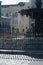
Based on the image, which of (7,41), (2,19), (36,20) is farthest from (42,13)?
(2,19)

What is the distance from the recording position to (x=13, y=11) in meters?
54.0

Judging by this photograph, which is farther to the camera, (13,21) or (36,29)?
(13,21)

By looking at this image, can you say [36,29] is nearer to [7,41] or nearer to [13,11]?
[7,41]

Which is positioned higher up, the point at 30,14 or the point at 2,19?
the point at 30,14

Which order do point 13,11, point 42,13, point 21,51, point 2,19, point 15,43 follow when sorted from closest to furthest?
point 21,51, point 15,43, point 42,13, point 2,19, point 13,11

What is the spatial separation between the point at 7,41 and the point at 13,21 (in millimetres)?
35778

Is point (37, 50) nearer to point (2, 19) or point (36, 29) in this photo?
point (36, 29)

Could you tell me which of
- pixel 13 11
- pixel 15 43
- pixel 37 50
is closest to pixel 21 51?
pixel 37 50

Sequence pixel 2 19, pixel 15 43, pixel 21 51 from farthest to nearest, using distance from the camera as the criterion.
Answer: pixel 2 19, pixel 15 43, pixel 21 51

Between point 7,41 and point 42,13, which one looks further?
point 42,13

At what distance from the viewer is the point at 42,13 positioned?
1986 cm

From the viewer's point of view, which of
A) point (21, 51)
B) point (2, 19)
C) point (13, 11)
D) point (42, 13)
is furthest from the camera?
point (13, 11)

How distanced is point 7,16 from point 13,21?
3.61 meters

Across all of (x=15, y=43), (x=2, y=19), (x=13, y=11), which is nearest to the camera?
(x=15, y=43)
